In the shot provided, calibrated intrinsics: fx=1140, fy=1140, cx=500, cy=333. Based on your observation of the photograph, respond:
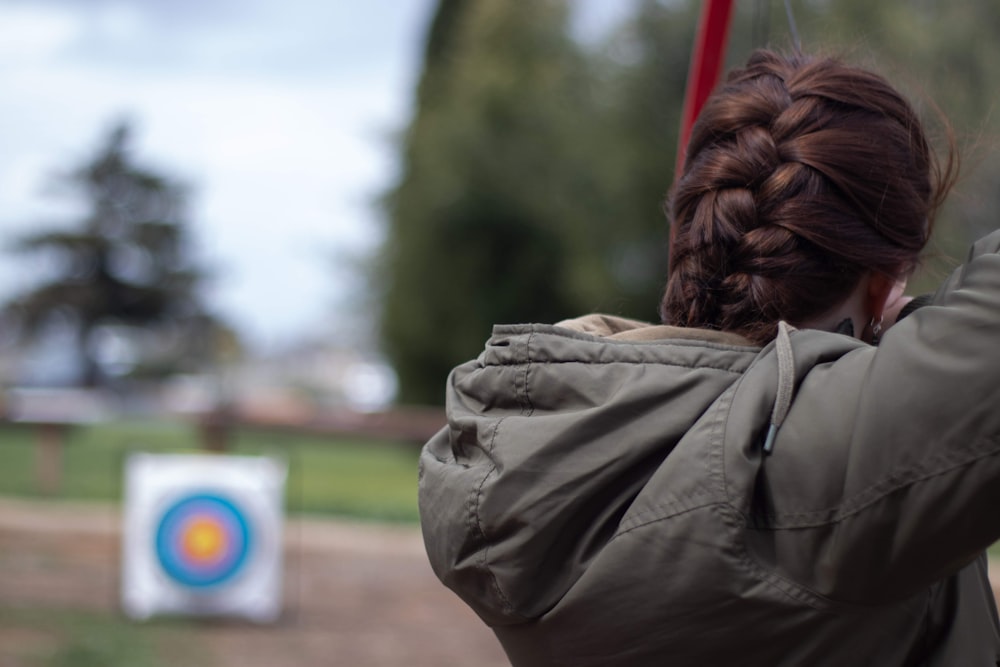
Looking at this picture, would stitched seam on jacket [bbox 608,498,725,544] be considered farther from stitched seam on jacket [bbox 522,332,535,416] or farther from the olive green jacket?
stitched seam on jacket [bbox 522,332,535,416]

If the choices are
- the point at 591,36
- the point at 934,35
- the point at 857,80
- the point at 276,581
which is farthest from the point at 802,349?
the point at 591,36

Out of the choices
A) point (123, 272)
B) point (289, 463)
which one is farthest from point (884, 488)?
point (123, 272)

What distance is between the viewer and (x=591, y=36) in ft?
41.0

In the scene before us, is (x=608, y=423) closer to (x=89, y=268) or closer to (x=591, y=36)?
(x=591, y=36)

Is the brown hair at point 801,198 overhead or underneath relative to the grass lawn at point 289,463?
overhead

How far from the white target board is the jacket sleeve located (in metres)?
4.80

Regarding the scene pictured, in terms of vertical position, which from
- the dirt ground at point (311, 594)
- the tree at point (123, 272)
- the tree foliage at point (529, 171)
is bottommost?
A: the tree at point (123, 272)

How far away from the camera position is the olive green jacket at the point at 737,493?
2.15ft

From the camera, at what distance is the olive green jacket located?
2.15 ft

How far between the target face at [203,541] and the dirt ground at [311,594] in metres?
0.24

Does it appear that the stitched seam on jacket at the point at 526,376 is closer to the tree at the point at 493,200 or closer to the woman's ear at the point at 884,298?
the woman's ear at the point at 884,298

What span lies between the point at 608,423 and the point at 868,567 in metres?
0.19

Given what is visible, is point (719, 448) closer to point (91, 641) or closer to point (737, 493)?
point (737, 493)

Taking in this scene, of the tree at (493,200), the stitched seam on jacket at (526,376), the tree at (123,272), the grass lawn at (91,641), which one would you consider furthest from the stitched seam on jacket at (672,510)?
the tree at (123,272)
